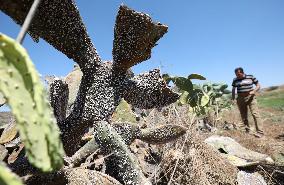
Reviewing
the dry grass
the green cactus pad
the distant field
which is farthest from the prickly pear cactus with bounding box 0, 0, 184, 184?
the distant field

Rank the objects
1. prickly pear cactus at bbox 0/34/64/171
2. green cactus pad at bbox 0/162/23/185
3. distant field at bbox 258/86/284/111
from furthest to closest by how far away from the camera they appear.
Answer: distant field at bbox 258/86/284/111 → prickly pear cactus at bbox 0/34/64/171 → green cactus pad at bbox 0/162/23/185

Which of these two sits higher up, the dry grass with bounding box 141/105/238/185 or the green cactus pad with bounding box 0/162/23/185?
the green cactus pad with bounding box 0/162/23/185

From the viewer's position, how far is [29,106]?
94cm

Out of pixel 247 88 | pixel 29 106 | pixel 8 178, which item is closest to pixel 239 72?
pixel 247 88

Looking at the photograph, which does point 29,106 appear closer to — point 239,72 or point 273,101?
point 239,72

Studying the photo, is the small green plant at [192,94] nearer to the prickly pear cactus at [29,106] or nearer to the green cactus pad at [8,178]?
the prickly pear cactus at [29,106]

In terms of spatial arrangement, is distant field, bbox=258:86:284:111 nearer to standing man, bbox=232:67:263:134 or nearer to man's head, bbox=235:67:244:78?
standing man, bbox=232:67:263:134

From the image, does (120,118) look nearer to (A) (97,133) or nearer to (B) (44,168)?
(A) (97,133)

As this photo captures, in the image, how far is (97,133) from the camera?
Result: 2.19 meters

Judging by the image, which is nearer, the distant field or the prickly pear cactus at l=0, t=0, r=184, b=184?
the prickly pear cactus at l=0, t=0, r=184, b=184

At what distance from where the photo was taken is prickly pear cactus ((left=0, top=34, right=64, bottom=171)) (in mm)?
913

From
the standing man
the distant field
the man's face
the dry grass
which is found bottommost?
the distant field

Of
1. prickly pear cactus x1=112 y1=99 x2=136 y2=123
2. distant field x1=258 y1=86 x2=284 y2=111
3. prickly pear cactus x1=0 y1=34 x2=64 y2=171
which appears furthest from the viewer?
distant field x1=258 y1=86 x2=284 y2=111

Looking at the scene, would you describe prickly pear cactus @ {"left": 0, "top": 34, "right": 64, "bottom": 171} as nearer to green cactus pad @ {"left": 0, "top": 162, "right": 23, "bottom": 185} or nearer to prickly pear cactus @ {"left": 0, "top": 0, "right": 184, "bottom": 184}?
green cactus pad @ {"left": 0, "top": 162, "right": 23, "bottom": 185}
